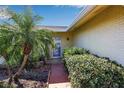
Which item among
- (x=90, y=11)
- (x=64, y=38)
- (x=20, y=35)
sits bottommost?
(x=64, y=38)

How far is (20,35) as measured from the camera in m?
6.54

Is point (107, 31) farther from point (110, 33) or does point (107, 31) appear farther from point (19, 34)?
point (19, 34)

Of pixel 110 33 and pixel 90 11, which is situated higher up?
pixel 90 11

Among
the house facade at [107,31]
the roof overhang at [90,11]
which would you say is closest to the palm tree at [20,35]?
the roof overhang at [90,11]

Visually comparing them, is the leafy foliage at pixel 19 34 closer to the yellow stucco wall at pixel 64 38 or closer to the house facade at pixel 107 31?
the house facade at pixel 107 31

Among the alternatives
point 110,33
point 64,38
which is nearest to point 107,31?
point 110,33

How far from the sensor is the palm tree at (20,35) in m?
6.50

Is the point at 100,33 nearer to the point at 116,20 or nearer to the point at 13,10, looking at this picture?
the point at 116,20

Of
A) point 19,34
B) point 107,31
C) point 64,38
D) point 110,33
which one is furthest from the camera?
point 64,38

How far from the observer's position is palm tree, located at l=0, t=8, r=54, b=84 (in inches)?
256

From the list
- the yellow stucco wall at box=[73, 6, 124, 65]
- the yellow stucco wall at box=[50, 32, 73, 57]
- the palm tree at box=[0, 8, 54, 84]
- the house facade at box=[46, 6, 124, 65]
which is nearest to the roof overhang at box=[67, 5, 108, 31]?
the house facade at box=[46, 6, 124, 65]

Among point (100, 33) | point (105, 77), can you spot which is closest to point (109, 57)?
point (100, 33)
